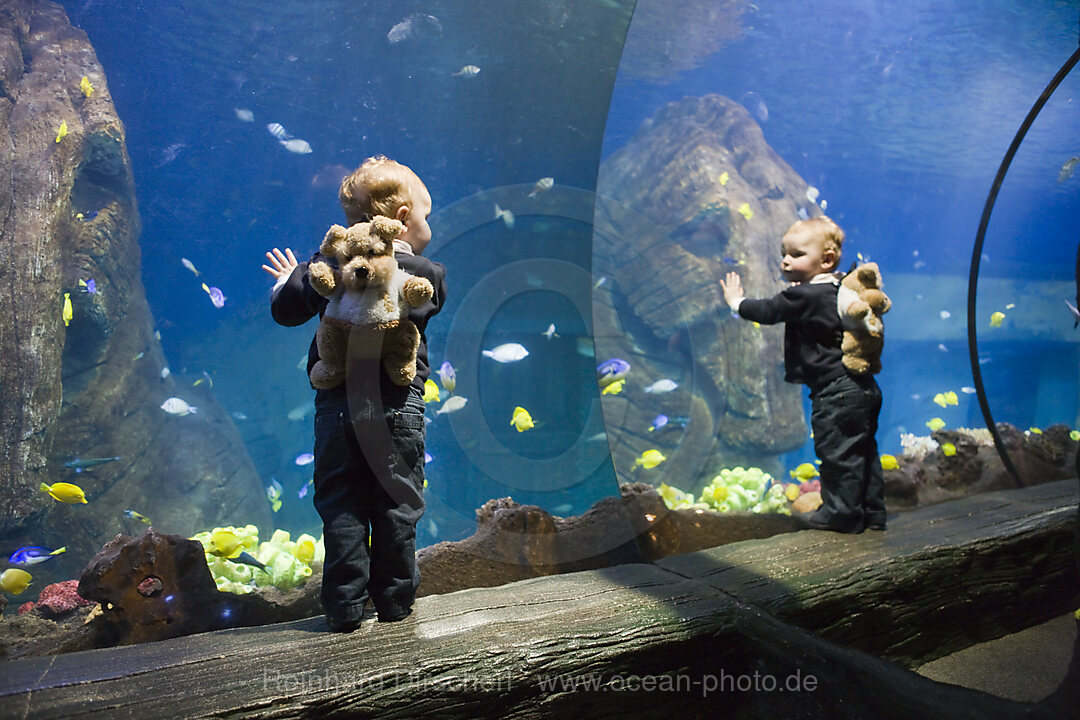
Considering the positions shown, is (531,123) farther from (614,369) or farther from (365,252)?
(365,252)

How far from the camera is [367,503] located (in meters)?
1.64

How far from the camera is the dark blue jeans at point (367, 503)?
156 cm

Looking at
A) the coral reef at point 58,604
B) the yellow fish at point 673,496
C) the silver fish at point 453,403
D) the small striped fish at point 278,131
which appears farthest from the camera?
the small striped fish at point 278,131

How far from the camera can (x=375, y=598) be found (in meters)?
1.65

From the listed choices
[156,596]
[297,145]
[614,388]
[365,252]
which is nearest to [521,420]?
[614,388]

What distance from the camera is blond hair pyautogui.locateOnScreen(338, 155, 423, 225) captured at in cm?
172

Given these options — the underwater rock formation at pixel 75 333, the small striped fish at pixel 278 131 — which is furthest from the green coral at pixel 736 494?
the small striped fish at pixel 278 131

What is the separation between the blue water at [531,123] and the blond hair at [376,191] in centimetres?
176

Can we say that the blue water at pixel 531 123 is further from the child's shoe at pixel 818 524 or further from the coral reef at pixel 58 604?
the coral reef at pixel 58 604

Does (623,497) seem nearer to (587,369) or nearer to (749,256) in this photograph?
(587,369)

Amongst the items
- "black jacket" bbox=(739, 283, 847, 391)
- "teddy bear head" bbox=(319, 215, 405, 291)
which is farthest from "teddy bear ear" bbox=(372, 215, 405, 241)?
"black jacket" bbox=(739, 283, 847, 391)

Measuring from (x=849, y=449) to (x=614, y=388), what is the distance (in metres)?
1.73

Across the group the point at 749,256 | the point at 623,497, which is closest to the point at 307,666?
the point at 623,497

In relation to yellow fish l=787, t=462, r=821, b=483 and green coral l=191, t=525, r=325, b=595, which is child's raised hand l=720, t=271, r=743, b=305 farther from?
green coral l=191, t=525, r=325, b=595
